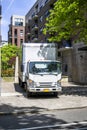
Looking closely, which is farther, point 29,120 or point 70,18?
point 70,18

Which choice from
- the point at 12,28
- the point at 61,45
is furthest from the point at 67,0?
the point at 12,28

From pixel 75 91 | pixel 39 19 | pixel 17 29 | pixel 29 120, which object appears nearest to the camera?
pixel 29 120

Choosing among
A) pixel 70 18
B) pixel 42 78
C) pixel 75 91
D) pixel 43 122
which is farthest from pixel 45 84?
pixel 43 122

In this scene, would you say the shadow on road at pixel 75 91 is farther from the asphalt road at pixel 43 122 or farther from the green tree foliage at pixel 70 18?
the asphalt road at pixel 43 122

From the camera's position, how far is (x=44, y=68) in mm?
20375

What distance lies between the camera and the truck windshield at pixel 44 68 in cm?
2020

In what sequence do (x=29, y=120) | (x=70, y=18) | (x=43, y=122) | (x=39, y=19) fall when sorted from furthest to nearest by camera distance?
(x=39, y=19), (x=70, y=18), (x=29, y=120), (x=43, y=122)

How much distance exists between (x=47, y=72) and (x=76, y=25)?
4649 millimetres

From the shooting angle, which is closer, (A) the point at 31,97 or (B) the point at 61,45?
(A) the point at 31,97

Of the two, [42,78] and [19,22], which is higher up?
[19,22]

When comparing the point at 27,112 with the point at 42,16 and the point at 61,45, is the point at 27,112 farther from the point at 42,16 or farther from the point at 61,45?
the point at 42,16

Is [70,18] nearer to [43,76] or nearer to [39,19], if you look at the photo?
[43,76]

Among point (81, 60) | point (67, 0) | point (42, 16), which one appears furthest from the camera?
point (42, 16)

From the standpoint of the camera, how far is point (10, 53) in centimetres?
8906
